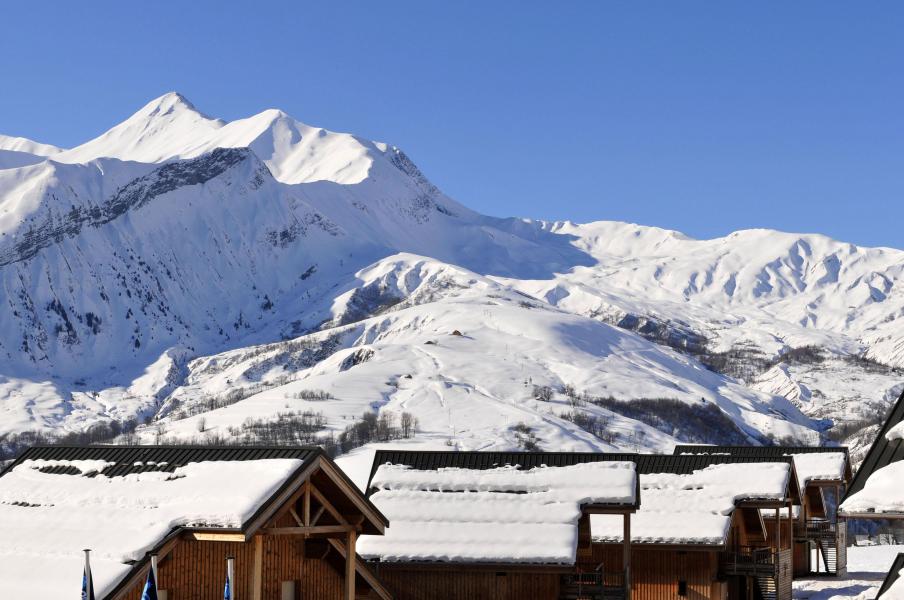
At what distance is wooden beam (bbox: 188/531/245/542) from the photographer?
2517 cm

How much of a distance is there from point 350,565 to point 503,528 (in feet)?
33.8

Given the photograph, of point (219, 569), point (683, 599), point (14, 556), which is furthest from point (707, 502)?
point (14, 556)

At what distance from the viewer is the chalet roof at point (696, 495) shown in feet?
147

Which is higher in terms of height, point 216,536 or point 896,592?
point 216,536

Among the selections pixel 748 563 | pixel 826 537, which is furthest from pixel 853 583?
pixel 748 563

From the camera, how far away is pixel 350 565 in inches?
1145

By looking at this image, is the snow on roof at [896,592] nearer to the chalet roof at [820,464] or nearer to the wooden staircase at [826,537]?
the chalet roof at [820,464]

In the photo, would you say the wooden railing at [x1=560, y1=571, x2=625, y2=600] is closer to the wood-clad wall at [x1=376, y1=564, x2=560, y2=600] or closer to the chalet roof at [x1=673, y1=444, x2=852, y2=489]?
the wood-clad wall at [x1=376, y1=564, x2=560, y2=600]

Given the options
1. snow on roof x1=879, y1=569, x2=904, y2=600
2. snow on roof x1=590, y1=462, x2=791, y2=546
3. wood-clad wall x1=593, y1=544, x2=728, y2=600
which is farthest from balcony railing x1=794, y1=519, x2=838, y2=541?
snow on roof x1=879, y1=569, x2=904, y2=600

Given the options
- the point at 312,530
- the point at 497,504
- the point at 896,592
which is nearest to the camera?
the point at 896,592

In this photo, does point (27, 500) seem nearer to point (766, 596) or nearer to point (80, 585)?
point (80, 585)

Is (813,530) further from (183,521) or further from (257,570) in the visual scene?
(183,521)

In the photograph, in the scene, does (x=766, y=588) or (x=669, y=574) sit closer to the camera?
(x=669, y=574)

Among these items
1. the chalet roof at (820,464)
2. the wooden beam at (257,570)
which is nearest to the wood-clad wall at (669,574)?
the chalet roof at (820,464)
